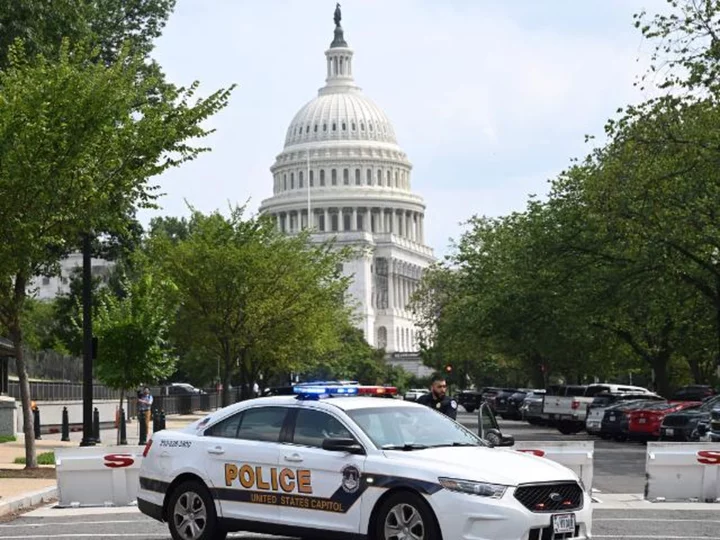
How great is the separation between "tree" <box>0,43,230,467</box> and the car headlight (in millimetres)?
13455

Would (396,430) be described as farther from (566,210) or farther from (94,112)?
(566,210)

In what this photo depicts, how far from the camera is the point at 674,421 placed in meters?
33.5

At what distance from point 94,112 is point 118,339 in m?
16.4

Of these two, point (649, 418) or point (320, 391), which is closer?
point (320, 391)

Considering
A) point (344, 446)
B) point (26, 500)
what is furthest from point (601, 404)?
point (344, 446)

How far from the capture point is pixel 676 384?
3310 inches

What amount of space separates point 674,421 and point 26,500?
1723cm

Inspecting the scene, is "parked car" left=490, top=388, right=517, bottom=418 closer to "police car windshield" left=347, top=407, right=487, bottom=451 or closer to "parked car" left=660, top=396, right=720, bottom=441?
"parked car" left=660, top=396, right=720, bottom=441

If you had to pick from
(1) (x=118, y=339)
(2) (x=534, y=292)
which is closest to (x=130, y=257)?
(1) (x=118, y=339)

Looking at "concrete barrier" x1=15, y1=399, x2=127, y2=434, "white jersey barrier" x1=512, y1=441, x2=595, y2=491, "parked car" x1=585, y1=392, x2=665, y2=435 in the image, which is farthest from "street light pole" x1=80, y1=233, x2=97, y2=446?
"parked car" x1=585, y1=392, x2=665, y2=435

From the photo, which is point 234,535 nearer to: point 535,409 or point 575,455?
point 575,455

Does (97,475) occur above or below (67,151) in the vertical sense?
below

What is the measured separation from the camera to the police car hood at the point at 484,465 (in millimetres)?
12664

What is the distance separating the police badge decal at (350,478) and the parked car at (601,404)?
2987 centimetres
